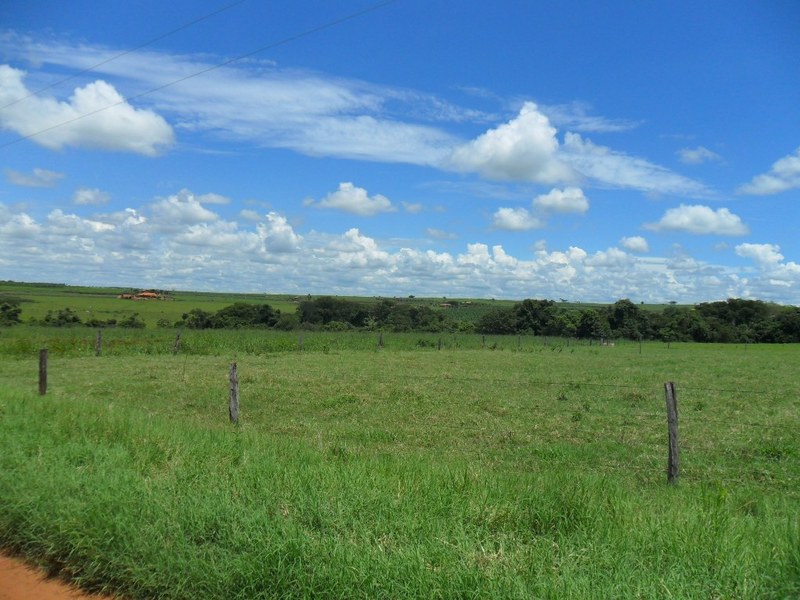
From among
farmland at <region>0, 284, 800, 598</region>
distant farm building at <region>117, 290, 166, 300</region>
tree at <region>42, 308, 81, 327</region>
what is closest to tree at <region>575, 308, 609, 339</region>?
tree at <region>42, 308, 81, 327</region>

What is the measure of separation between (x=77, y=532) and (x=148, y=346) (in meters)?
34.5

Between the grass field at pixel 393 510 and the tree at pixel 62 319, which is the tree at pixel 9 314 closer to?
the tree at pixel 62 319

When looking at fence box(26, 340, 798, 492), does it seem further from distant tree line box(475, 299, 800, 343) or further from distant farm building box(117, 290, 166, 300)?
distant farm building box(117, 290, 166, 300)

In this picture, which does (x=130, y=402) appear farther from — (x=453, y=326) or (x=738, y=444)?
(x=453, y=326)

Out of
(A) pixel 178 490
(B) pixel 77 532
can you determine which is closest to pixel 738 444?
(A) pixel 178 490

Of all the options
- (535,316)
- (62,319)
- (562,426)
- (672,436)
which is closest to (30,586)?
(672,436)

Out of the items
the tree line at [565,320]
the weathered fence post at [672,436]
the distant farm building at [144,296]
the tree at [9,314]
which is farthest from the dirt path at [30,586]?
the distant farm building at [144,296]

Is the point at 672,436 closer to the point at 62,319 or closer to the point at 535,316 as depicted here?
the point at 62,319

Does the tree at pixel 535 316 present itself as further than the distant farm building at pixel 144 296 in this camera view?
No

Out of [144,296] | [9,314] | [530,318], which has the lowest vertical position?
[9,314]

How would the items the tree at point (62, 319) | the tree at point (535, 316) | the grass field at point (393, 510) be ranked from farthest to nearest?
the tree at point (535, 316), the tree at point (62, 319), the grass field at point (393, 510)

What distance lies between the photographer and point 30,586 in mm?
5039

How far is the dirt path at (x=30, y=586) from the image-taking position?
4.87 meters

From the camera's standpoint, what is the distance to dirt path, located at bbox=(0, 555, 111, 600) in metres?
4.87
